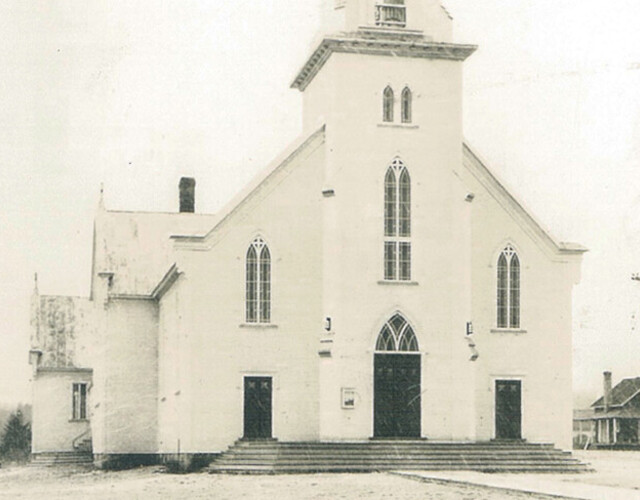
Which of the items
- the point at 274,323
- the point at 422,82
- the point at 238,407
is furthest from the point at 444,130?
the point at 238,407

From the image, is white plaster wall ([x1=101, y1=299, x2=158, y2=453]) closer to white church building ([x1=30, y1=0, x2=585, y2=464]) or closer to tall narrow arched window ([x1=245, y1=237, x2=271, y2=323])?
white church building ([x1=30, y1=0, x2=585, y2=464])

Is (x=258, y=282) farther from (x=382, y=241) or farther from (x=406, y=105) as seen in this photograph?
(x=406, y=105)

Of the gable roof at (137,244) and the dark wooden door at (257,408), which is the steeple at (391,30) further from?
the dark wooden door at (257,408)

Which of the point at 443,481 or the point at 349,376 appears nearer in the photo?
the point at 443,481

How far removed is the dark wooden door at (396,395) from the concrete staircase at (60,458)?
756 inches

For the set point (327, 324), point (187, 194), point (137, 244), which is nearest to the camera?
point (327, 324)

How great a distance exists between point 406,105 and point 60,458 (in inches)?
997

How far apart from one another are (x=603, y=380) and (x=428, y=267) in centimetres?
5167

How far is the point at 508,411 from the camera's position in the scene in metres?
40.2

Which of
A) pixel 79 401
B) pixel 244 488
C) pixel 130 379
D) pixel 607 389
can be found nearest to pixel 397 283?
pixel 244 488

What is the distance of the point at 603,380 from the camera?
87.3m

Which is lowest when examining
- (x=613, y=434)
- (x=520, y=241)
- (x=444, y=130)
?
(x=613, y=434)

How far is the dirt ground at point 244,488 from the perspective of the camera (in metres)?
25.7

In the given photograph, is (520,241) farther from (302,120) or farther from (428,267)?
(302,120)
